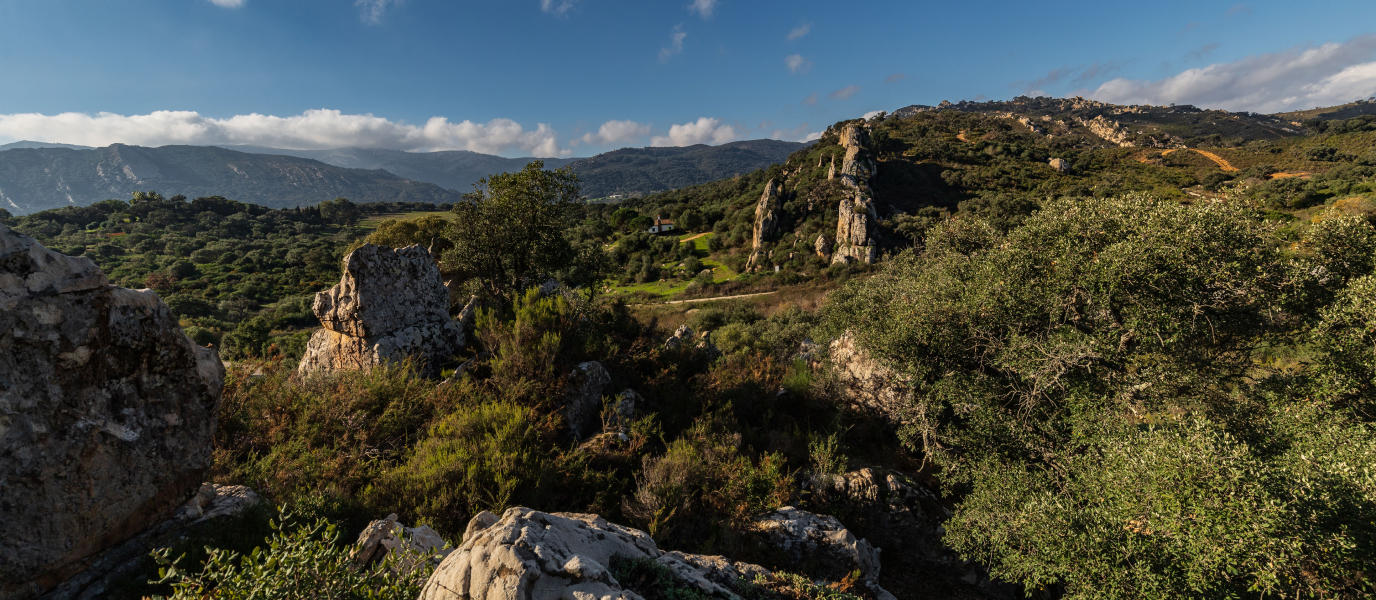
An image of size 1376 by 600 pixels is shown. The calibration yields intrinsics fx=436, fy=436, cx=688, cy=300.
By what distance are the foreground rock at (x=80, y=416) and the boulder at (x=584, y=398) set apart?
5570mm

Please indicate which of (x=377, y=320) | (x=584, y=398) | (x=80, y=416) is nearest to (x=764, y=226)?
(x=584, y=398)

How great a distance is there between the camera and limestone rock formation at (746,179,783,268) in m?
69.2

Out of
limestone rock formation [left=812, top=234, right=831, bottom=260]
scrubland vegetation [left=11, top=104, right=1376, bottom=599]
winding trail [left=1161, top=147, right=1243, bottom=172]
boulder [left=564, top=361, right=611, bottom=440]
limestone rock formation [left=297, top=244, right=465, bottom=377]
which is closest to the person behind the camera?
scrubland vegetation [left=11, top=104, right=1376, bottom=599]

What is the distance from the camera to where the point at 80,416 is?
4391mm

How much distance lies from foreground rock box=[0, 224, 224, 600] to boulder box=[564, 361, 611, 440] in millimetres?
5570

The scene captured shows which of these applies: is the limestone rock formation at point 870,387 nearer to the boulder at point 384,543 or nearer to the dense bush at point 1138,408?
the dense bush at point 1138,408

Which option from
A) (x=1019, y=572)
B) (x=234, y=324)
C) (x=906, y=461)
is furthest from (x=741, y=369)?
(x=234, y=324)

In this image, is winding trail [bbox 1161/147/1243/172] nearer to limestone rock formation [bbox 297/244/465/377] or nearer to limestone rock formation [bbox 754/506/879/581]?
limestone rock formation [bbox 754/506/879/581]

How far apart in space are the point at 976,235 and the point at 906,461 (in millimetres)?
7648

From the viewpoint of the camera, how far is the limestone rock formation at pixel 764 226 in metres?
69.2

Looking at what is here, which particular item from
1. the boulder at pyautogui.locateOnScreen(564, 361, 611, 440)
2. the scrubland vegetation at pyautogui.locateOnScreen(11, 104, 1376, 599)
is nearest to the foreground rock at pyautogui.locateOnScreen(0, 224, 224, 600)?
the scrubland vegetation at pyautogui.locateOnScreen(11, 104, 1376, 599)

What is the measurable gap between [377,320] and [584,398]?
5229 millimetres

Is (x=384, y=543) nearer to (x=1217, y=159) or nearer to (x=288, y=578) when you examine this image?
(x=288, y=578)

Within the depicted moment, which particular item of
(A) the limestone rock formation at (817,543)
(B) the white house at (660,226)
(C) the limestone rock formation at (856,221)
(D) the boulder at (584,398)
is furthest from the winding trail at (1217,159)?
(D) the boulder at (584,398)
